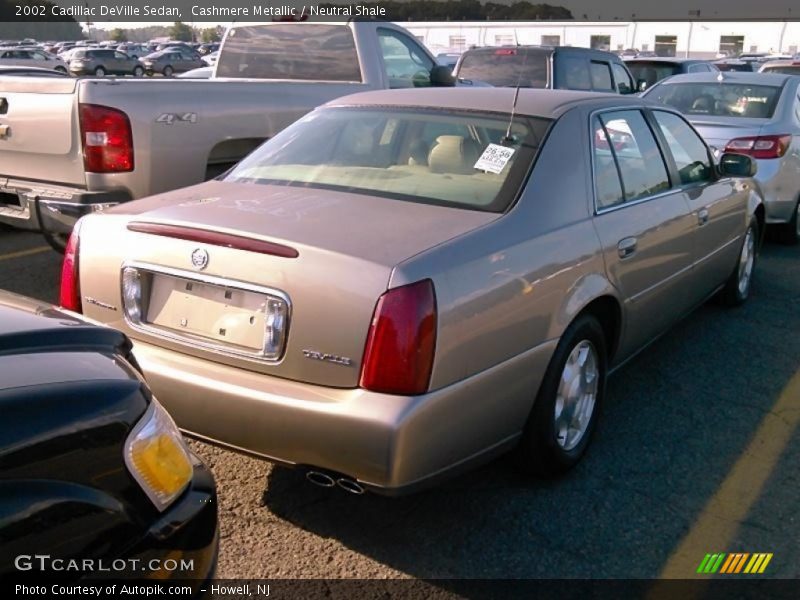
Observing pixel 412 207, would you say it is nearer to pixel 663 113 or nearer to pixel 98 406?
pixel 98 406

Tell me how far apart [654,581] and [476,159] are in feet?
6.06

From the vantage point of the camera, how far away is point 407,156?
3.89m

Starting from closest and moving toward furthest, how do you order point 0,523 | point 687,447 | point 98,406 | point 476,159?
point 0,523, point 98,406, point 476,159, point 687,447

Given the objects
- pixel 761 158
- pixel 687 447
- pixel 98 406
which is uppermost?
pixel 98 406

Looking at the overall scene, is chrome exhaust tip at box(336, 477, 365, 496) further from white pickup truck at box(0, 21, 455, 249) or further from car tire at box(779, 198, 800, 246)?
car tire at box(779, 198, 800, 246)

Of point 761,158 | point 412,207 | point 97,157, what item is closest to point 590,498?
point 412,207

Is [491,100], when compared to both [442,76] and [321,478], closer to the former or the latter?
[321,478]

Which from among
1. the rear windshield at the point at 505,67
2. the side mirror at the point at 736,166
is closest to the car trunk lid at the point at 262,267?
the side mirror at the point at 736,166

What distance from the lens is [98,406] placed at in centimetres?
186

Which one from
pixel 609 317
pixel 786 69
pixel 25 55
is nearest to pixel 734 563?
pixel 609 317

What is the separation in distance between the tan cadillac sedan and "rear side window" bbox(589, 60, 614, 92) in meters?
7.94

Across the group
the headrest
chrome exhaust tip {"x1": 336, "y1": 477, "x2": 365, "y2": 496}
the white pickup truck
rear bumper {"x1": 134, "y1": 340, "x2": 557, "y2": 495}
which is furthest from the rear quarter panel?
the white pickup truck

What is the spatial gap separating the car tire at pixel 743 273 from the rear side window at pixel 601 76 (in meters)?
6.11

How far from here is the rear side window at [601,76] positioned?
11.9 m
